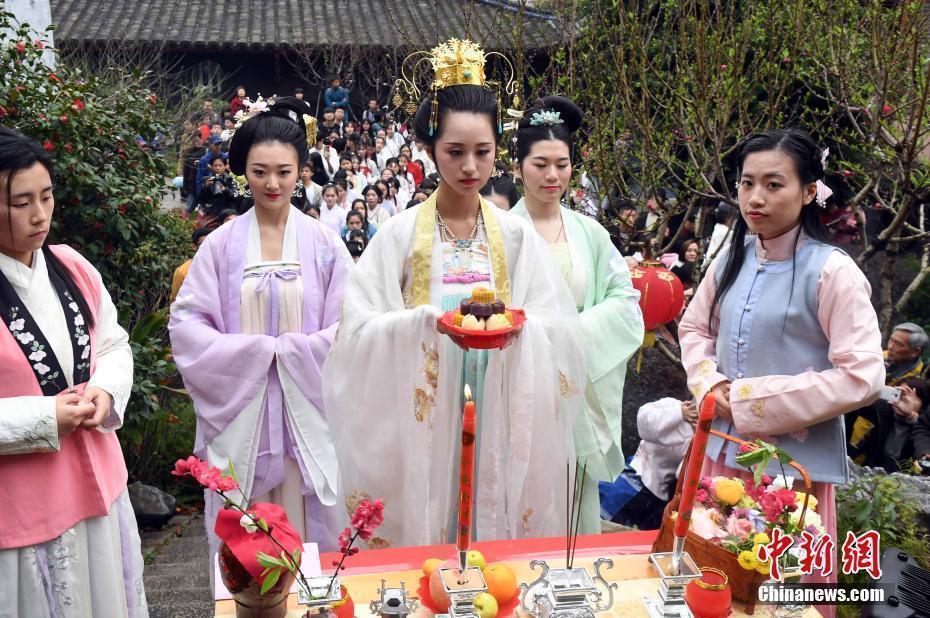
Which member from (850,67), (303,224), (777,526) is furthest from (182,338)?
(850,67)

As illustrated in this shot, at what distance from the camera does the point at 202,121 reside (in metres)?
14.1

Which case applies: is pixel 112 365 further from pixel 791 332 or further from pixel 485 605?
pixel 791 332

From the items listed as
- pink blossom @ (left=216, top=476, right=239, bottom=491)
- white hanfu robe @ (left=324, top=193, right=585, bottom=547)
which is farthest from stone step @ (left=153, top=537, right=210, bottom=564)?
pink blossom @ (left=216, top=476, right=239, bottom=491)

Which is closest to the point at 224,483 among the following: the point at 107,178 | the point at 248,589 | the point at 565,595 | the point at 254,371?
the point at 248,589

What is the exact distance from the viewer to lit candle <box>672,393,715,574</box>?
90.4 inches

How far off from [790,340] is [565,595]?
146 cm

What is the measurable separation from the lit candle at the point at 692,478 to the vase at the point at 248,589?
1.01m

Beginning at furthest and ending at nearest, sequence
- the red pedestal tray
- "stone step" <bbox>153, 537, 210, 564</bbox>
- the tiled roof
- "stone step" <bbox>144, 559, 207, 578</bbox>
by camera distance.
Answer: the tiled roof, "stone step" <bbox>153, 537, 210, 564</bbox>, "stone step" <bbox>144, 559, 207, 578</bbox>, the red pedestal tray

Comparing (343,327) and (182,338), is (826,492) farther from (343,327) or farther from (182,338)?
(182,338)

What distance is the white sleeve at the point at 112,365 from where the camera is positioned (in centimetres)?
305

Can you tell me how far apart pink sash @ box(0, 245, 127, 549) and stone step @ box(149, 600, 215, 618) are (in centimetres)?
182

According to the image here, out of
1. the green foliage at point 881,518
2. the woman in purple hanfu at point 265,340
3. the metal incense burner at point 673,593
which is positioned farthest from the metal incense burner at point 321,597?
the green foliage at point 881,518

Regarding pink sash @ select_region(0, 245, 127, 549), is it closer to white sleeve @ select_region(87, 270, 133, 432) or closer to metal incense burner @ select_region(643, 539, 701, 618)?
white sleeve @ select_region(87, 270, 133, 432)

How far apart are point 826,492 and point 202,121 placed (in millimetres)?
12677
